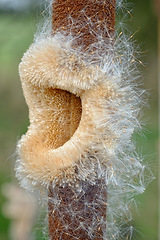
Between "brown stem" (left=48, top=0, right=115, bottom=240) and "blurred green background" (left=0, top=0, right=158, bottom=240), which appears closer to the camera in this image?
"brown stem" (left=48, top=0, right=115, bottom=240)

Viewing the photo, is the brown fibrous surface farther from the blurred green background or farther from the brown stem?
the blurred green background

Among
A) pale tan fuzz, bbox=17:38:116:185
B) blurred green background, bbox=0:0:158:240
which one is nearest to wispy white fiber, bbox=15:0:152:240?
pale tan fuzz, bbox=17:38:116:185

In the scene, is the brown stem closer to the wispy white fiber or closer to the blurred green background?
the wispy white fiber

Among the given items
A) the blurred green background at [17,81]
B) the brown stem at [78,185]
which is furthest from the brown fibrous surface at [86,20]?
the blurred green background at [17,81]

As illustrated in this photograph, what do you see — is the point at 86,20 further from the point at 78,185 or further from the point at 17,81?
the point at 17,81

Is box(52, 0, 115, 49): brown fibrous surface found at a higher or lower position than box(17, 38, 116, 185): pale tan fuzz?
higher

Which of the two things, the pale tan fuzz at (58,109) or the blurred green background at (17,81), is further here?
the blurred green background at (17,81)

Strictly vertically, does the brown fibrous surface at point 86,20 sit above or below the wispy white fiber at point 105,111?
above

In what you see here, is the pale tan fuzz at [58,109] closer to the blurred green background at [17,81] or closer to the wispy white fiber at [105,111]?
the wispy white fiber at [105,111]

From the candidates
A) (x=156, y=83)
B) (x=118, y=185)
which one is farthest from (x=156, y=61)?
(x=118, y=185)
